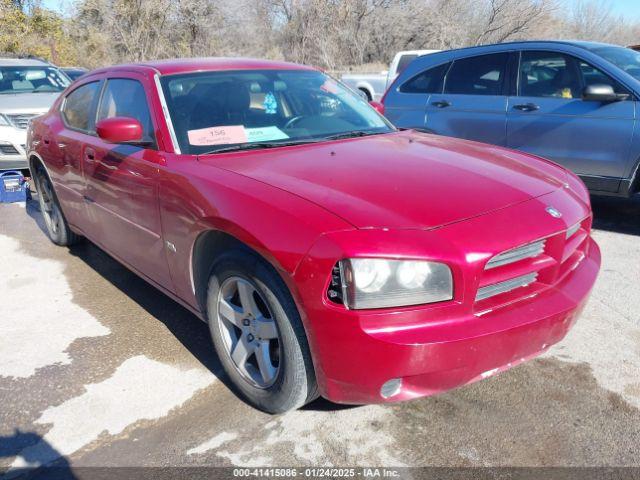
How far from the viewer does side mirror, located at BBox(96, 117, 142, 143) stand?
3.12 metres

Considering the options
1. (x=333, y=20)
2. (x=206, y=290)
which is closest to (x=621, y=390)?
(x=206, y=290)

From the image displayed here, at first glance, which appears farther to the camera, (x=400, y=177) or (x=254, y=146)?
(x=254, y=146)

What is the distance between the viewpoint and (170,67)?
3.54 meters

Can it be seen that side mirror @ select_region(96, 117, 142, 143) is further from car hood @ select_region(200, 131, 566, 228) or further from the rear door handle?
the rear door handle

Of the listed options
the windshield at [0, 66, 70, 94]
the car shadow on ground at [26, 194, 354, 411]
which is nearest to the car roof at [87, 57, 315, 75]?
the car shadow on ground at [26, 194, 354, 411]

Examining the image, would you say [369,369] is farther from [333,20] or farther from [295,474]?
[333,20]

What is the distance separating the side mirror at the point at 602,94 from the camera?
16.4 feet

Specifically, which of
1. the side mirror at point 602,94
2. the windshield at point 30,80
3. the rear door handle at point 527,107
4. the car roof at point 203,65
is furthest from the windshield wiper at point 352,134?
the windshield at point 30,80

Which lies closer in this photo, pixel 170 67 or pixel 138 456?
pixel 138 456

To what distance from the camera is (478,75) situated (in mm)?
6117

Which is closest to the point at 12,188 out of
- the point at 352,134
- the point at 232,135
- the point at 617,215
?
the point at 232,135

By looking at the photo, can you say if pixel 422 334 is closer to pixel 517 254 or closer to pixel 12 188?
pixel 517 254

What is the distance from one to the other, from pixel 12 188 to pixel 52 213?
2.09 meters

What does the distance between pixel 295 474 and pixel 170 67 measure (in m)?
2.52
